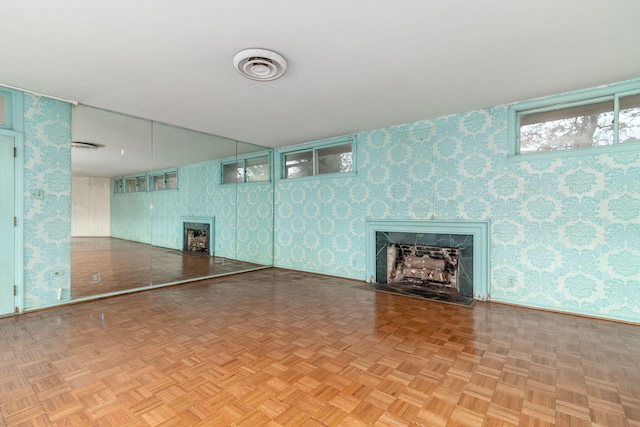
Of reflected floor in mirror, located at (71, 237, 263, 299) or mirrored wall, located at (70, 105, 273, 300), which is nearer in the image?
reflected floor in mirror, located at (71, 237, 263, 299)

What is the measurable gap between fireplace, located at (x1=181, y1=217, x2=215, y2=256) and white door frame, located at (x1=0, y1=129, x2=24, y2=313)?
1.99 meters

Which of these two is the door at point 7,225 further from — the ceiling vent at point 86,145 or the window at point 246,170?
the window at point 246,170

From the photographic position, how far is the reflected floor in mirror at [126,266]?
3781mm

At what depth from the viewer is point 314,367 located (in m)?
2.12

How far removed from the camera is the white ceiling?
6.46 ft

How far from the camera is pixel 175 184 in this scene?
16.0 ft

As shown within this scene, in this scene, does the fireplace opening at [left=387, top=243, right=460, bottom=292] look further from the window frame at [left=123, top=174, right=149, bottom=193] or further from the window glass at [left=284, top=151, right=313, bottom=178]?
the window frame at [left=123, top=174, right=149, bottom=193]

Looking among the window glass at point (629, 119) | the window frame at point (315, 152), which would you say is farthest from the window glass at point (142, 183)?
the window glass at point (629, 119)

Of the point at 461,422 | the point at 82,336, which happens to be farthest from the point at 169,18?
the point at 461,422

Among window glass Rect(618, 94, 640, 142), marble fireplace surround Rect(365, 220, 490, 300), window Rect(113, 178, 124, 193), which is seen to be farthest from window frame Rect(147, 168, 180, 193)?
window glass Rect(618, 94, 640, 142)

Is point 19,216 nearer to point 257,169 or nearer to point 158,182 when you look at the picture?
point 158,182

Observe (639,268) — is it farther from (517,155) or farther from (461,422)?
(461,422)

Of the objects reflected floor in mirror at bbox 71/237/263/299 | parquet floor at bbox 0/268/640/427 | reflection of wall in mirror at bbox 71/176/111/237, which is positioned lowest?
parquet floor at bbox 0/268/640/427

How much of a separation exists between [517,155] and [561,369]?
243 centimetres
